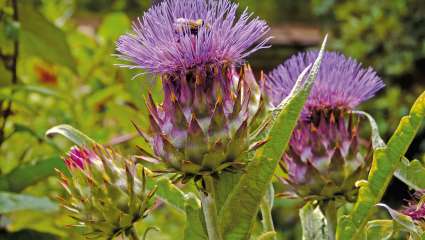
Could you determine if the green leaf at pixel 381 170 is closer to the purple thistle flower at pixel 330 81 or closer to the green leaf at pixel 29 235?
the purple thistle flower at pixel 330 81

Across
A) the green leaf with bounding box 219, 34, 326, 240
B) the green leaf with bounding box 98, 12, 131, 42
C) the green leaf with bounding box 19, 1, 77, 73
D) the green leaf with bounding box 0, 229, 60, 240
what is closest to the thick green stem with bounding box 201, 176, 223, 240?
the green leaf with bounding box 219, 34, 326, 240

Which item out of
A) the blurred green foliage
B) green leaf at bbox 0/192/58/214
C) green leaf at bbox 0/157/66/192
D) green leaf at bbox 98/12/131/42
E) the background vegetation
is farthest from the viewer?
the blurred green foliage

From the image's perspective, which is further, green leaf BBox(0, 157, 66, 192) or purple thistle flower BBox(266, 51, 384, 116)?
green leaf BBox(0, 157, 66, 192)

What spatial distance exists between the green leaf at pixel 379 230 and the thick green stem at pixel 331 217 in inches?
A: 2.8

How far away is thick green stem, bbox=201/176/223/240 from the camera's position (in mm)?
777

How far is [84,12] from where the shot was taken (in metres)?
4.48

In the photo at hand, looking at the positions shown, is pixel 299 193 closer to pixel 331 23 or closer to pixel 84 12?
pixel 331 23

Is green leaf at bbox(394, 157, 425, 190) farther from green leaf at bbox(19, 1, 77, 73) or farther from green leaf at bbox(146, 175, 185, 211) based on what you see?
green leaf at bbox(19, 1, 77, 73)

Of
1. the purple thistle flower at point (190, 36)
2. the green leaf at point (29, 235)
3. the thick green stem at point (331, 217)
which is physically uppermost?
the purple thistle flower at point (190, 36)

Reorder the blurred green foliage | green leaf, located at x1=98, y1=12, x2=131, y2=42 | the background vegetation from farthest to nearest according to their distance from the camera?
1. the blurred green foliage
2. green leaf, located at x1=98, y1=12, x2=131, y2=42
3. the background vegetation

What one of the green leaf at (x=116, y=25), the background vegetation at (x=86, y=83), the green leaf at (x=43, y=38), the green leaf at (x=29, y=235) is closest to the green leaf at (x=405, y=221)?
the background vegetation at (x=86, y=83)

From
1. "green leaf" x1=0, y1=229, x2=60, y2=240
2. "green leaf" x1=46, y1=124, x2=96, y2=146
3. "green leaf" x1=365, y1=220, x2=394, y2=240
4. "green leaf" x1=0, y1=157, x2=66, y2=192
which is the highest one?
"green leaf" x1=46, y1=124, x2=96, y2=146

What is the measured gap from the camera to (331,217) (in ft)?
3.00

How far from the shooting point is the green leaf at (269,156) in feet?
2.55
